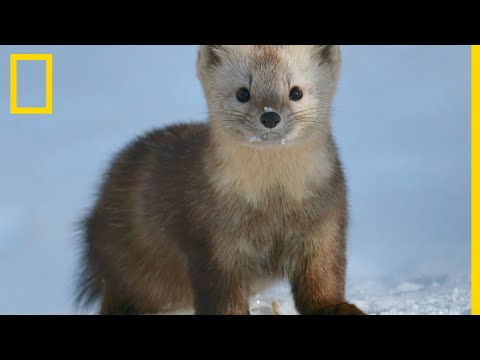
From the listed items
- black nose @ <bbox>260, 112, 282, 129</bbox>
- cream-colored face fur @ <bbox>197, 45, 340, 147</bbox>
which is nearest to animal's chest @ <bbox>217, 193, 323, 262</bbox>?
→ cream-colored face fur @ <bbox>197, 45, 340, 147</bbox>

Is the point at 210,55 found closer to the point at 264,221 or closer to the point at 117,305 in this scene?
the point at 264,221

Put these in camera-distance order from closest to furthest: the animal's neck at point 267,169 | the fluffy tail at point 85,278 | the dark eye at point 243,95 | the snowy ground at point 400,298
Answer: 1. the dark eye at point 243,95
2. the animal's neck at point 267,169
3. the snowy ground at point 400,298
4. the fluffy tail at point 85,278

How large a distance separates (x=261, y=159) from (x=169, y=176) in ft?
3.04

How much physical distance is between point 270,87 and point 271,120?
211 mm

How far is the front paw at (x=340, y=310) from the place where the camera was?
17.4ft

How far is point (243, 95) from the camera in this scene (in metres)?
5.08

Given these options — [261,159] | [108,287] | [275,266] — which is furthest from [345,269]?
[108,287]

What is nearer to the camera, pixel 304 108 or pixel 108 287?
pixel 304 108

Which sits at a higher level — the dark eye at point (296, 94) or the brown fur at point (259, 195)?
the dark eye at point (296, 94)

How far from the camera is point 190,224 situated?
546 cm

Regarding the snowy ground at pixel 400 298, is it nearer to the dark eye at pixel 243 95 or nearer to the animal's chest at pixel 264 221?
the animal's chest at pixel 264 221

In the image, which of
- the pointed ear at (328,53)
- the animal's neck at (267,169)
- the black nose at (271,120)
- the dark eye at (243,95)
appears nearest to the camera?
the black nose at (271,120)

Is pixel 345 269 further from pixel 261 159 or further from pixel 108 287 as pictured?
pixel 108 287

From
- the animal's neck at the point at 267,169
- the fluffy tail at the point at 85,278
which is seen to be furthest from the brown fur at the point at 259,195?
the fluffy tail at the point at 85,278
